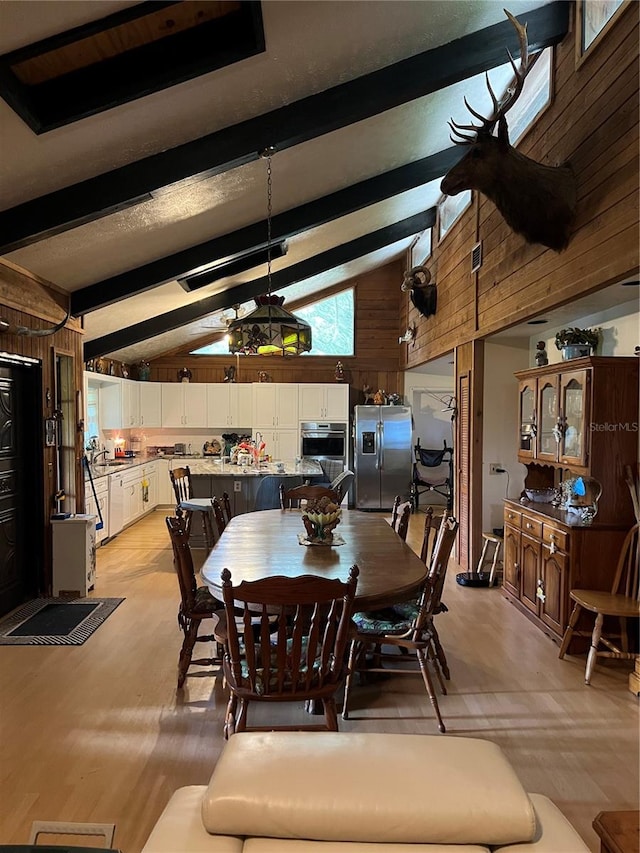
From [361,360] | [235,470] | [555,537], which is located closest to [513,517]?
[555,537]

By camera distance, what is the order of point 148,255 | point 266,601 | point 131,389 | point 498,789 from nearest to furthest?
point 498,789
point 266,601
point 148,255
point 131,389

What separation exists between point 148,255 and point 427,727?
166 inches

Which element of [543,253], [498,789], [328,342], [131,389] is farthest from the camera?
[328,342]

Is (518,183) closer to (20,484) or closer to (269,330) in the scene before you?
(269,330)

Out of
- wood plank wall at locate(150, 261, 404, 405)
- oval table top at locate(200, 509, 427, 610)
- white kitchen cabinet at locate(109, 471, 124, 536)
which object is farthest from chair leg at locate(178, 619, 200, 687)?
wood plank wall at locate(150, 261, 404, 405)

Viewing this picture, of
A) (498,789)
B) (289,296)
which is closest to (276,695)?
(498,789)

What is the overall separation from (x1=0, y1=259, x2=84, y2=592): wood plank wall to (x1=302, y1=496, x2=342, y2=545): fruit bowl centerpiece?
2.50m

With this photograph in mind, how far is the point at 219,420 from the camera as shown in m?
9.04

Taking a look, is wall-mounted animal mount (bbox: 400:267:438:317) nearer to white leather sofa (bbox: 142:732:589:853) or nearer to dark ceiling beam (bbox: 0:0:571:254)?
dark ceiling beam (bbox: 0:0:571:254)

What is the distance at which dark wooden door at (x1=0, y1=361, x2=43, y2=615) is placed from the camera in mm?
4156

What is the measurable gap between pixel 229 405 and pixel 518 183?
6.38m

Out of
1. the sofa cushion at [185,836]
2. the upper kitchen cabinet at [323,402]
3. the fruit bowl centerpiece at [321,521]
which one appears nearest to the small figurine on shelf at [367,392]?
the upper kitchen cabinet at [323,402]

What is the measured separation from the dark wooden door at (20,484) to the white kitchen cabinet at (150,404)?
4.50 meters

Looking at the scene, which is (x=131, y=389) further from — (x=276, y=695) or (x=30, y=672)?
(x=276, y=695)
